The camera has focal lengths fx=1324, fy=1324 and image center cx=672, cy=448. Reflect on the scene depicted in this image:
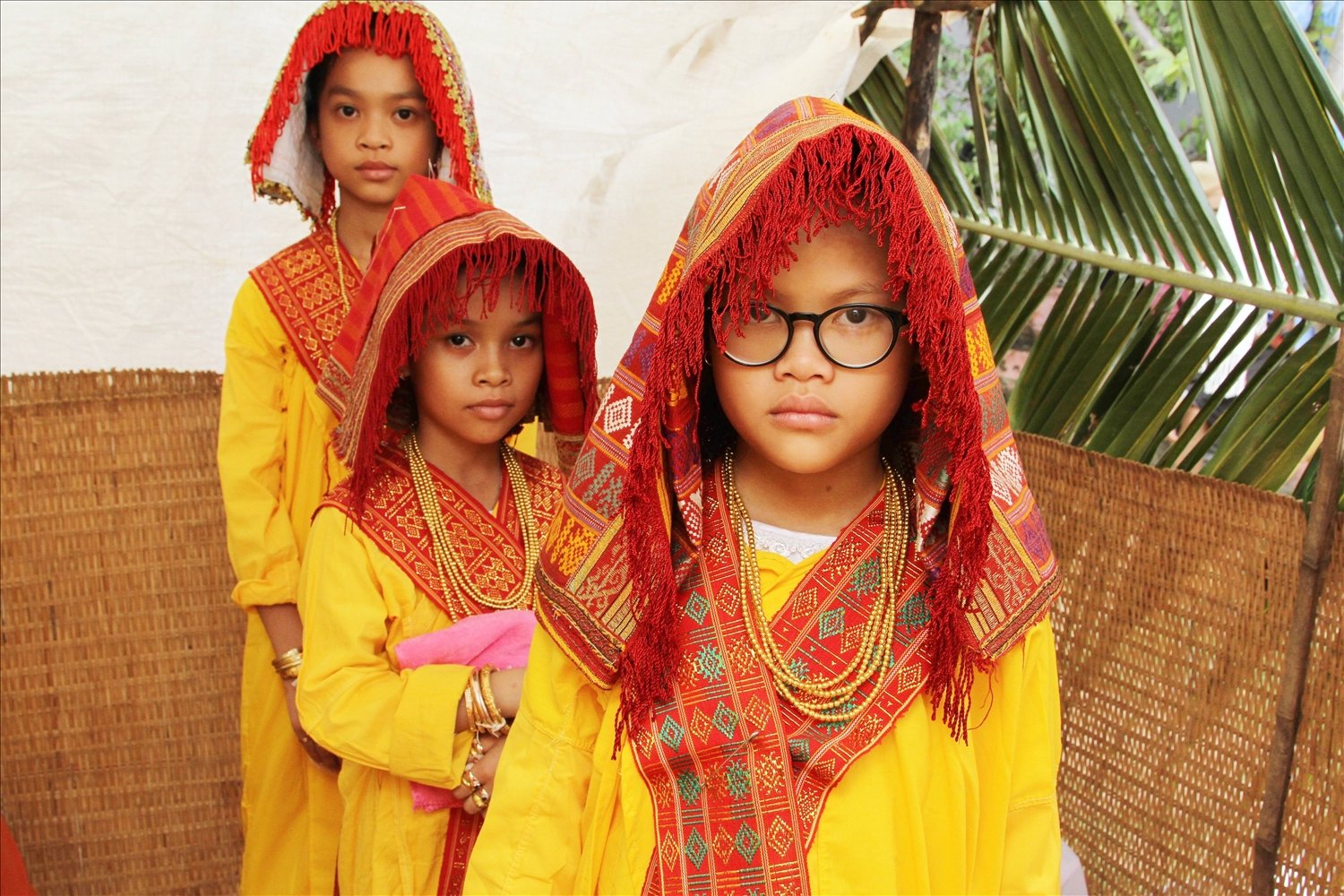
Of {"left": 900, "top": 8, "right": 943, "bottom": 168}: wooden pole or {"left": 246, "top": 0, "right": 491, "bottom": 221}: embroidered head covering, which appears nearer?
{"left": 246, "top": 0, "right": 491, "bottom": 221}: embroidered head covering

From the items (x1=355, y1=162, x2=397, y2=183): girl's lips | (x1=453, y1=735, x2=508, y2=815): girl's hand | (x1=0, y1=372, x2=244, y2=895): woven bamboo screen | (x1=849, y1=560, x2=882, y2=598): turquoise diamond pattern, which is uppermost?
(x1=355, y1=162, x2=397, y2=183): girl's lips

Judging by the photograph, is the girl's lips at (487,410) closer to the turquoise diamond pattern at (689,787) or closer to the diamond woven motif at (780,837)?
the turquoise diamond pattern at (689,787)

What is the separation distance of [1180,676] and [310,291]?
1.74 metres

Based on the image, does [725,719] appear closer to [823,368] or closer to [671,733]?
[671,733]

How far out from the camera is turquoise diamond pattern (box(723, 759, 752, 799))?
4.90 ft

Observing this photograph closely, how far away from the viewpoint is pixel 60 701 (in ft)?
10.2

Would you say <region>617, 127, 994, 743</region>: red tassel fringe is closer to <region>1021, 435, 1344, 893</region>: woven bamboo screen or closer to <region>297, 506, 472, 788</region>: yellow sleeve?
<region>297, 506, 472, 788</region>: yellow sleeve

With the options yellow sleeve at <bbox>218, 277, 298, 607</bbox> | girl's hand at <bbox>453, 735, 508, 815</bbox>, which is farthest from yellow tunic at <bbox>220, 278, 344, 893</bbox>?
girl's hand at <bbox>453, 735, 508, 815</bbox>

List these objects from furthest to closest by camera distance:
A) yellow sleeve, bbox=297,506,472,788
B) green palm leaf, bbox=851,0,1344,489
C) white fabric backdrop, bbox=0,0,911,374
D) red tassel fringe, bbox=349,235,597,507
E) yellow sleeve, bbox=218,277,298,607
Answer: white fabric backdrop, bbox=0,0,911,374 < yellow sleeve, bbox=218,277,298,607 < green palm leaf, bbox=851,0,1344,489 < red tassel fringe, bbox=349,235,597,507 < yellow sleeve, bbox=297,506,472,788

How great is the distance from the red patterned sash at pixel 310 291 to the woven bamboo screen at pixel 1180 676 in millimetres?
1395

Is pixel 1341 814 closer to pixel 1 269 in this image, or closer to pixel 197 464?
pixel 197 464

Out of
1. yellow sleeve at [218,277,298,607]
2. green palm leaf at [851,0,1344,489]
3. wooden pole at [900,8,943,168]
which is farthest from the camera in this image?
wooden pole at [900,8,943,168]

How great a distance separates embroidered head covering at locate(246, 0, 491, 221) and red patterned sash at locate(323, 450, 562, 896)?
28.0 inches

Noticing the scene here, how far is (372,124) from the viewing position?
254cm
